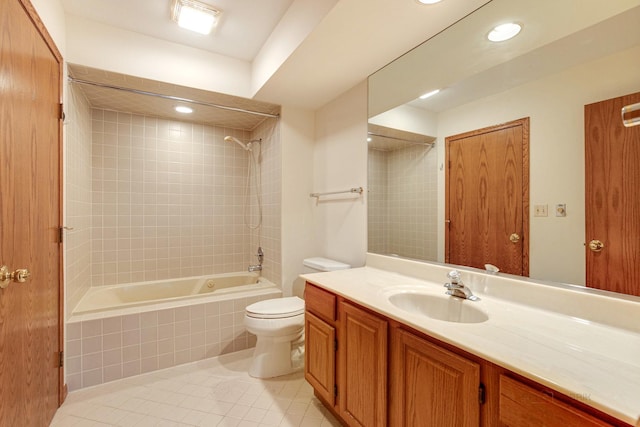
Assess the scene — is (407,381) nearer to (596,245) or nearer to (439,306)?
(439,306)

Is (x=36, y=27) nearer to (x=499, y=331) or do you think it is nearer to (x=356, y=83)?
(x=356, y=83)

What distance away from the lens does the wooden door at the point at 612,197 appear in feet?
3.24

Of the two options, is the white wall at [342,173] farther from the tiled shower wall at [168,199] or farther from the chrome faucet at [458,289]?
the chrome faucet at [458,289]

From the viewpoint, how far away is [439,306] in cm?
138

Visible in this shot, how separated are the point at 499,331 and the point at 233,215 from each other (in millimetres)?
2990

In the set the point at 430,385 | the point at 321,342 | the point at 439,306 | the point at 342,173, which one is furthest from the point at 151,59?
the point at 430,385

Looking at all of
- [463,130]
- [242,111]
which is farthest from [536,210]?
[242,111]

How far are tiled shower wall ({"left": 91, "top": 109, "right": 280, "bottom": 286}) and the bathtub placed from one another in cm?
41

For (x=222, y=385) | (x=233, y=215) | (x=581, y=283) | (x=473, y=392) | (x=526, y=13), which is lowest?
(x=222, y=385)

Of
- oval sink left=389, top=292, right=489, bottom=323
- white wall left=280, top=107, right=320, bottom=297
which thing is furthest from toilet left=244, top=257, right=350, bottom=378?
oval sink left=389, top=292, right=489, bottom=323

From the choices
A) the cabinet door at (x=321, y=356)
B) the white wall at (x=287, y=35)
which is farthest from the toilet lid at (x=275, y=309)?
the white wall at (x=287, y=35)

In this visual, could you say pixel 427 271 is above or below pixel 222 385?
above

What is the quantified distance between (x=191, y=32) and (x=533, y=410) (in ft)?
9.01

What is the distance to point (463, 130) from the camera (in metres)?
1.55
